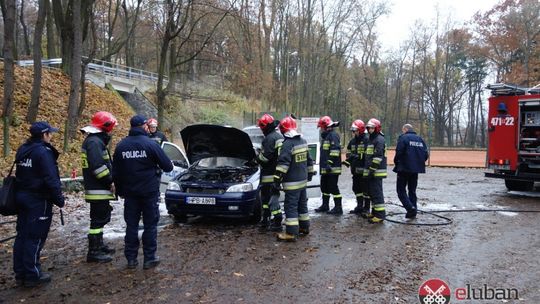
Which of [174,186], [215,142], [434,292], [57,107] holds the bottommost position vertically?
[434,292]

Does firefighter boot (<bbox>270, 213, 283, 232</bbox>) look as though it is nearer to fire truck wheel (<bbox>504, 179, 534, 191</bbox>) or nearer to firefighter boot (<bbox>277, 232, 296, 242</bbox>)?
firefighter boot (<bbox>277, 232, 296, 242</bbox>)

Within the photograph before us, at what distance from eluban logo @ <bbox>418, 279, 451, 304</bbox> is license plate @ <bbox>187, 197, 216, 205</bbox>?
3.63 m

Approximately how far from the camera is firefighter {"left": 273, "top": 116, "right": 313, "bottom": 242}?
6.74 meters

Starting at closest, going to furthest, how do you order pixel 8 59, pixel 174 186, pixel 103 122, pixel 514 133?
1. pixel 103 122
2. pixel 174 186
3. pixel 514 133
4. pixel 8 59

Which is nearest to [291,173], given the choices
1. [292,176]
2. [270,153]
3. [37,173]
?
[292,176]

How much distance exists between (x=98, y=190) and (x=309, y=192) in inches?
176

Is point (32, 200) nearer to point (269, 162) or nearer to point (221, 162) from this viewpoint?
point (269, 162)

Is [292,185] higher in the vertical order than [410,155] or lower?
lower

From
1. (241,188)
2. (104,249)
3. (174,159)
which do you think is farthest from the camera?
(174,159)

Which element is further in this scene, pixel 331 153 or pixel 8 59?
pixel 8 59

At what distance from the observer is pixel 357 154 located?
8719 mm

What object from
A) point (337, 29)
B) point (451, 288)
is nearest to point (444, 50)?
point (337, 29)

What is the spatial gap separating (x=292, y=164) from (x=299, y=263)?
172 centimetres

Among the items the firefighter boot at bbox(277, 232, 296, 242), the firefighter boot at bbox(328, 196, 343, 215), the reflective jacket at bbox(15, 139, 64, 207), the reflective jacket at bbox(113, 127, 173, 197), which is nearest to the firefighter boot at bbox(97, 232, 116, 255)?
the reflective jacket at bbox(113, 127, 173, 197)
